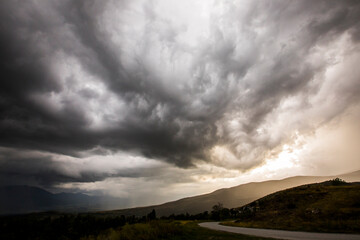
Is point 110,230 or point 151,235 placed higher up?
point 110,230

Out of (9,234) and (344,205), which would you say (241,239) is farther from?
(9,234)

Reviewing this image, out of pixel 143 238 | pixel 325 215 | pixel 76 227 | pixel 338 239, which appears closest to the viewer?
pixel 338 239

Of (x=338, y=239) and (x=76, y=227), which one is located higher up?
(x=338, y=239)

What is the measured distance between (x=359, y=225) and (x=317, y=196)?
4244 centimetres

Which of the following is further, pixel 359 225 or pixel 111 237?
pixel 359 225

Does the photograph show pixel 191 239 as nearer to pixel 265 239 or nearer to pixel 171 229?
pixel 171 229

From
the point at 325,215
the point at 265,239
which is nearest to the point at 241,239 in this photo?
the point at 265,239

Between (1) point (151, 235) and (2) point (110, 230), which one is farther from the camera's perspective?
(2) point (110, 230)

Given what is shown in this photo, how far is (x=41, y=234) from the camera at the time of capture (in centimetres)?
5869

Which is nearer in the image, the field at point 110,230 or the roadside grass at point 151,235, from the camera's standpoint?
the roadside grass at point 151,235

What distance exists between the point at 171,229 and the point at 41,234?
2437 inches

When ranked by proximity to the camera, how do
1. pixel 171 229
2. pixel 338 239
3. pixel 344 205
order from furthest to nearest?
pixel 344 205 < pixel 171 229 < pixel 338 239

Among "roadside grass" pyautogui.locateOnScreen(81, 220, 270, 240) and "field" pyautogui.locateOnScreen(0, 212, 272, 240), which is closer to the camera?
"roadside grass" pyautogui.locateOnScreen(81, 220, 270, 240)

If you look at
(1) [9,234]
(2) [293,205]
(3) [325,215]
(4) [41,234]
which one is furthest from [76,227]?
(3) [325,215]
